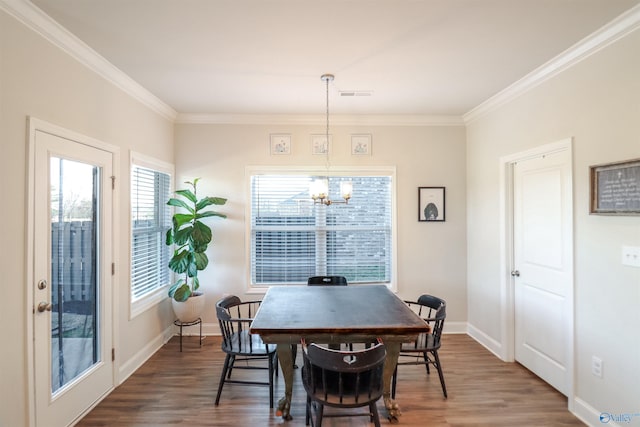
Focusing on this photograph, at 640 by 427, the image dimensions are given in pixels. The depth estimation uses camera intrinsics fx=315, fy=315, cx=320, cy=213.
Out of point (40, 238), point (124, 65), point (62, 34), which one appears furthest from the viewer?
point (124, 65)

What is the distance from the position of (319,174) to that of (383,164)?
824 millimetres

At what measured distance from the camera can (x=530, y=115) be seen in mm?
2900

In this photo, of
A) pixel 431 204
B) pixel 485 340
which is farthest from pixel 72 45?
pixel 485 340

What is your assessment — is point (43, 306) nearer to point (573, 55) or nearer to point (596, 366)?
point (596, 366)

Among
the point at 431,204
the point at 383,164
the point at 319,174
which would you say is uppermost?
the point at 383,164

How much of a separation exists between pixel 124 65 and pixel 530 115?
3.61 meters

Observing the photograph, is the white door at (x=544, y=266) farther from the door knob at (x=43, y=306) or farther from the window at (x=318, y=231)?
the door knob at (x=43, y=306)

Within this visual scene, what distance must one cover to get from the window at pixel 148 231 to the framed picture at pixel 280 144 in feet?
4.24

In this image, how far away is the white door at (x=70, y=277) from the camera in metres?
1.98

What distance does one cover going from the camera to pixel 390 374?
229 cm

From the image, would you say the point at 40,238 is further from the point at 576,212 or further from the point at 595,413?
the point at 595,413

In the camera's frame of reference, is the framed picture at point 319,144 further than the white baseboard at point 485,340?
Yes

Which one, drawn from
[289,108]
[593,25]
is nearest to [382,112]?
[289,108]

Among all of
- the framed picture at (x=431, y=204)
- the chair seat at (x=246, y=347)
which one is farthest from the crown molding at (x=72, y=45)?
the framed picture at (x=431, y=204)
